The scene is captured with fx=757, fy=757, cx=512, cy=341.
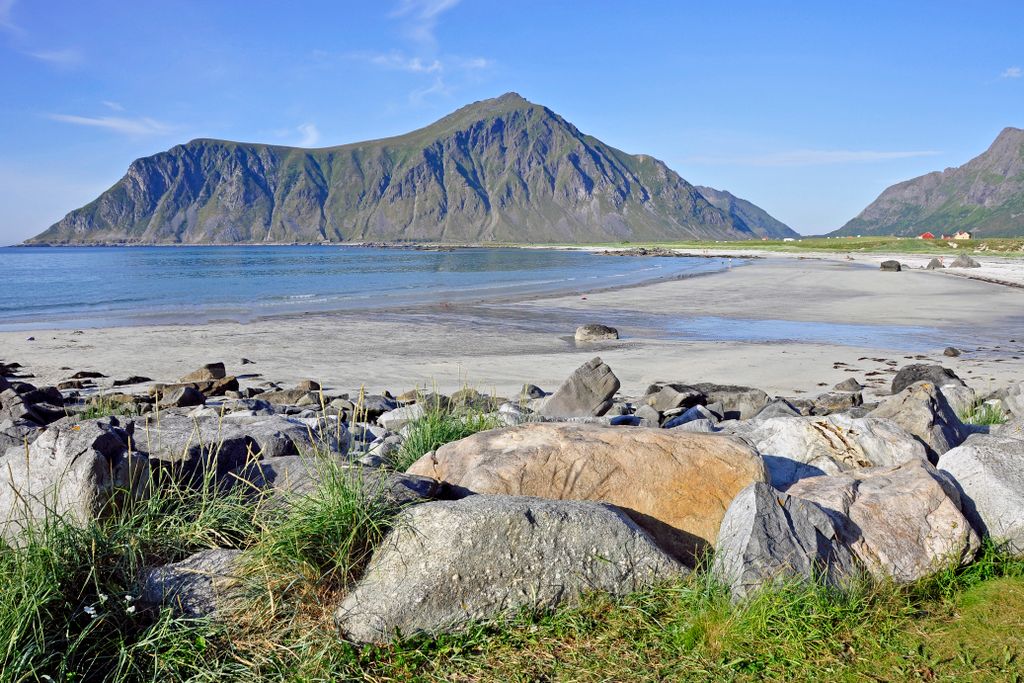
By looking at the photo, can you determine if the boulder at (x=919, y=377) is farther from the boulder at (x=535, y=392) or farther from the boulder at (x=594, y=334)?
the boulder at (x=594, y=334)

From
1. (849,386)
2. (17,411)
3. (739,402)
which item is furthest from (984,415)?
(17,411)

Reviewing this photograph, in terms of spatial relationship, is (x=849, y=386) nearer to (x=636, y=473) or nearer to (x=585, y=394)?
(x=585, y=394)

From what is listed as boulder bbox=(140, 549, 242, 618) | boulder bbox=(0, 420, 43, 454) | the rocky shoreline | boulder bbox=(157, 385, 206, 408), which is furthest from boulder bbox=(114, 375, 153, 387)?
boulder bbox=(140, 549, 242, 618)

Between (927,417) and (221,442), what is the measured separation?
6539 millimetres

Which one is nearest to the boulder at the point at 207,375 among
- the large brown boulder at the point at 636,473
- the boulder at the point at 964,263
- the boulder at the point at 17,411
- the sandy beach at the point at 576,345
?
the sandy beach at the point at 576,345

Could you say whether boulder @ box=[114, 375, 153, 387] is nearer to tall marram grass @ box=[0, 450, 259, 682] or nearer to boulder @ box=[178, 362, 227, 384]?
boulder @ box=[178, 362, 227, 384]

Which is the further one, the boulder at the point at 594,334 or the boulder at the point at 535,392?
the boulder at the point at 594,334

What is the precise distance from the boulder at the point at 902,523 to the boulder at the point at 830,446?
91cm

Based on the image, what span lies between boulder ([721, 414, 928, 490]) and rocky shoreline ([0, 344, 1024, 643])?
0.01 metres

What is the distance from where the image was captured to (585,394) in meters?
12.0

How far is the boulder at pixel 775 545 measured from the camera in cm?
429

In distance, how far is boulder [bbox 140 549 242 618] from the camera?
414 cm

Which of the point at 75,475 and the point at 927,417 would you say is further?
the point at 927,417

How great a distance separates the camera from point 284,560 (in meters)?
4.34
